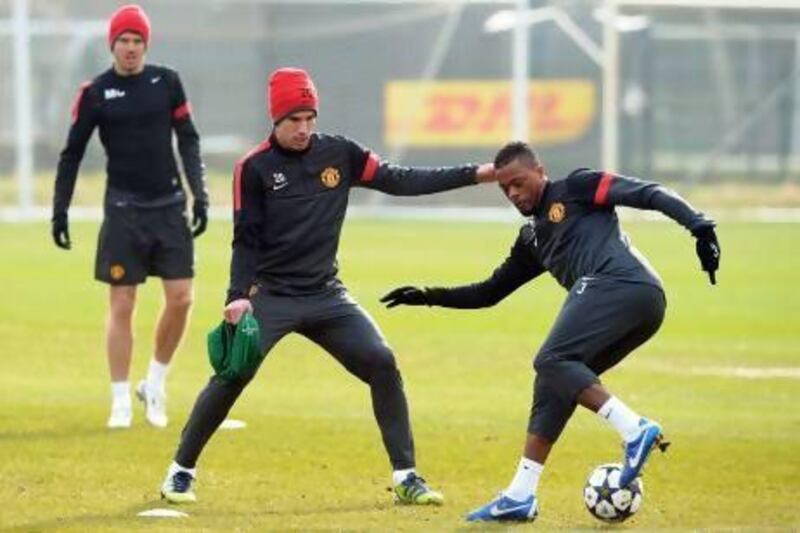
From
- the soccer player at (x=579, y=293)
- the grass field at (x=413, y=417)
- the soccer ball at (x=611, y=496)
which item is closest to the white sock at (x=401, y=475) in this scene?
the grass field at (x=413, y=417)

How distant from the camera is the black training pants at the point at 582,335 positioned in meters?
9.90

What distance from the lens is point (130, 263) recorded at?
13555mm

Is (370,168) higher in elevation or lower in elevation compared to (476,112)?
higher

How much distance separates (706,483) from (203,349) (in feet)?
24.2

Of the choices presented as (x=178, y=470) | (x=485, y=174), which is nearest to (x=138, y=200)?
(x=178, y=470)

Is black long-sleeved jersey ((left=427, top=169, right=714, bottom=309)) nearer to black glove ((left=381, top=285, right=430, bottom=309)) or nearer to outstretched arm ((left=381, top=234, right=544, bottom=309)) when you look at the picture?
outstretched arm ((left=381, top=234, right=544, bottom=309))

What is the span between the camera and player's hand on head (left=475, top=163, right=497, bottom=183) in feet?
33.3

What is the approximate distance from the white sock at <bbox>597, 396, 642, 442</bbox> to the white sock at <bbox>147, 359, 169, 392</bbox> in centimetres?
451

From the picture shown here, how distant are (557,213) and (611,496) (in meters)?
1.29

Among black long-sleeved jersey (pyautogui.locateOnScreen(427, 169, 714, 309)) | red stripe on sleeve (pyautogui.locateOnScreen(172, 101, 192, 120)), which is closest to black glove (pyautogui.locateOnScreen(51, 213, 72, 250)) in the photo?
red stripe on sleeve (pyautogui.locateOnScreen(172, 101, 192, 120))

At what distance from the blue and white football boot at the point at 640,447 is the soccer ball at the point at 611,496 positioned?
88 mm

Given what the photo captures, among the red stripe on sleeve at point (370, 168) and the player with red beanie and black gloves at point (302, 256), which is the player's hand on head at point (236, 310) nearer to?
the player with red beanie and black gloves at point (302, 256)

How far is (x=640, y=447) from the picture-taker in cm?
969

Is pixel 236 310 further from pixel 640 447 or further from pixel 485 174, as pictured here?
pixel 640 447
